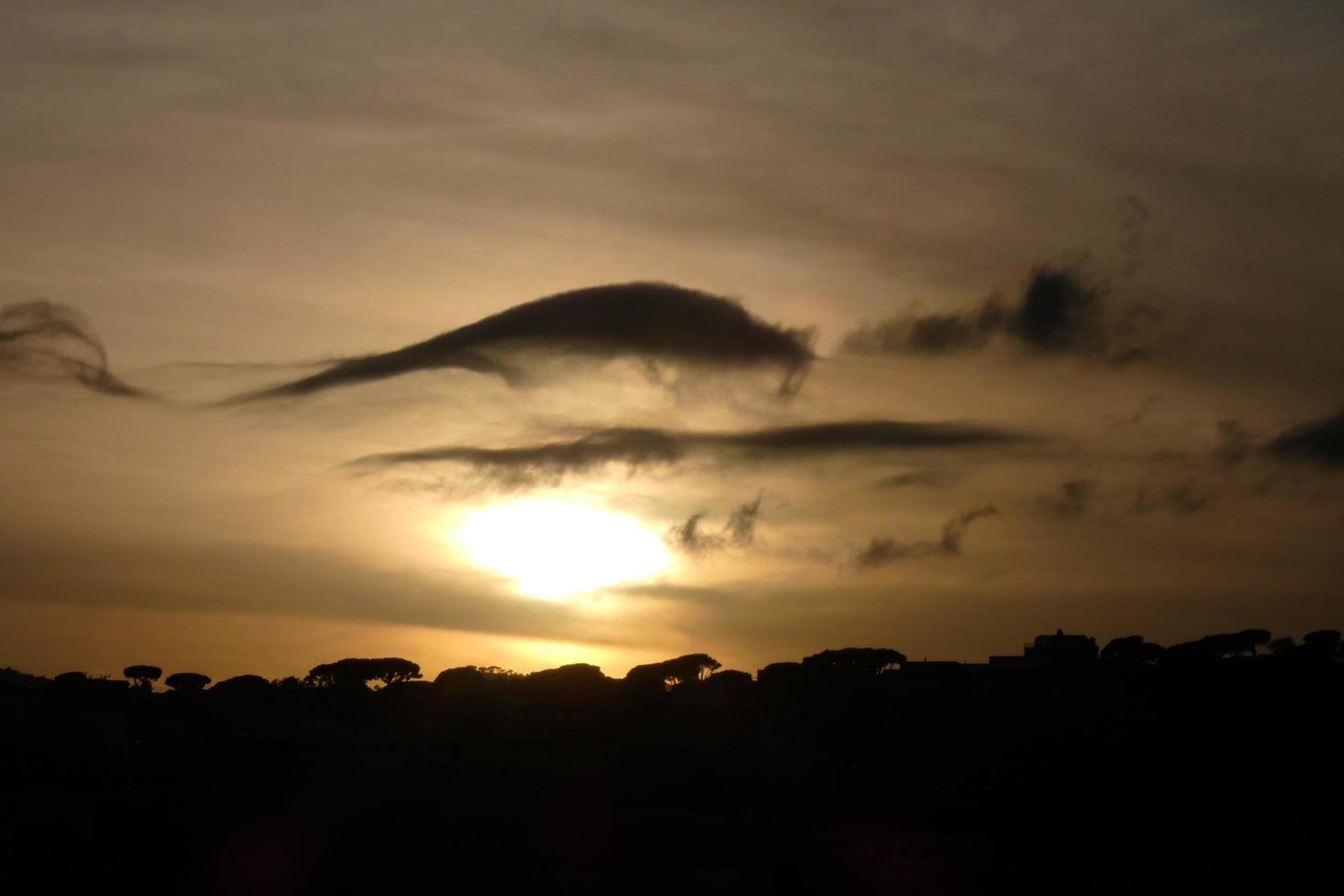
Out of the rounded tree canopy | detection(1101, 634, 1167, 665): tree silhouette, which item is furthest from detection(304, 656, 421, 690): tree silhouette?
detection(1101, 634, 1167, 665): tree silhouette

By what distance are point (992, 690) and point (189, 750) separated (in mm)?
63700

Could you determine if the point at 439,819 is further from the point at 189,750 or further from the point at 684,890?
the point at 189,750

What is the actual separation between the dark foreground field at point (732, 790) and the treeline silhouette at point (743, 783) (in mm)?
265

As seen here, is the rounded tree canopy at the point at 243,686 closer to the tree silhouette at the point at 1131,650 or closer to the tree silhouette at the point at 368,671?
the tree silhouette at the point at 368,671

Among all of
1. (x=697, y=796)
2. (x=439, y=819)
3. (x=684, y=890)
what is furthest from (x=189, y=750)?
(x=684, y=890)

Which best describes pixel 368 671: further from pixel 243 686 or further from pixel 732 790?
pixel 732 790

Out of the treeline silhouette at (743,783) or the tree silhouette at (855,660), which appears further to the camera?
the tree silhouette at (855,660)

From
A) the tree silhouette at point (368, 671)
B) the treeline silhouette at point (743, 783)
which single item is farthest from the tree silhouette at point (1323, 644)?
the tree silhouette at point (368, 671)

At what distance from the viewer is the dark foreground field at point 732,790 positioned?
7594cm

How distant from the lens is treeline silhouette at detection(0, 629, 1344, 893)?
7644 centimetres

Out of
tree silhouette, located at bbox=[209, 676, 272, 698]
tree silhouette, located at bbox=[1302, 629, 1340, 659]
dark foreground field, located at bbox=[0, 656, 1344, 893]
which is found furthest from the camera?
tree silhouette, located at bbox=[209, 676, 272, 698]

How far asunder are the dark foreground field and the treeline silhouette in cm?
26

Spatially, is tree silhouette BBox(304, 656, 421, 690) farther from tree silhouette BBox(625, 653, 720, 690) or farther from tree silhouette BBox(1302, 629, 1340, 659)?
tree silhouette BBox(1302, 629, 1340, 659)

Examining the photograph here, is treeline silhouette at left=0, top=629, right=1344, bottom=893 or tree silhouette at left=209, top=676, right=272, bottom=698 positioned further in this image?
tree silhouette at left=209, top=676, right=272, bottom=698
